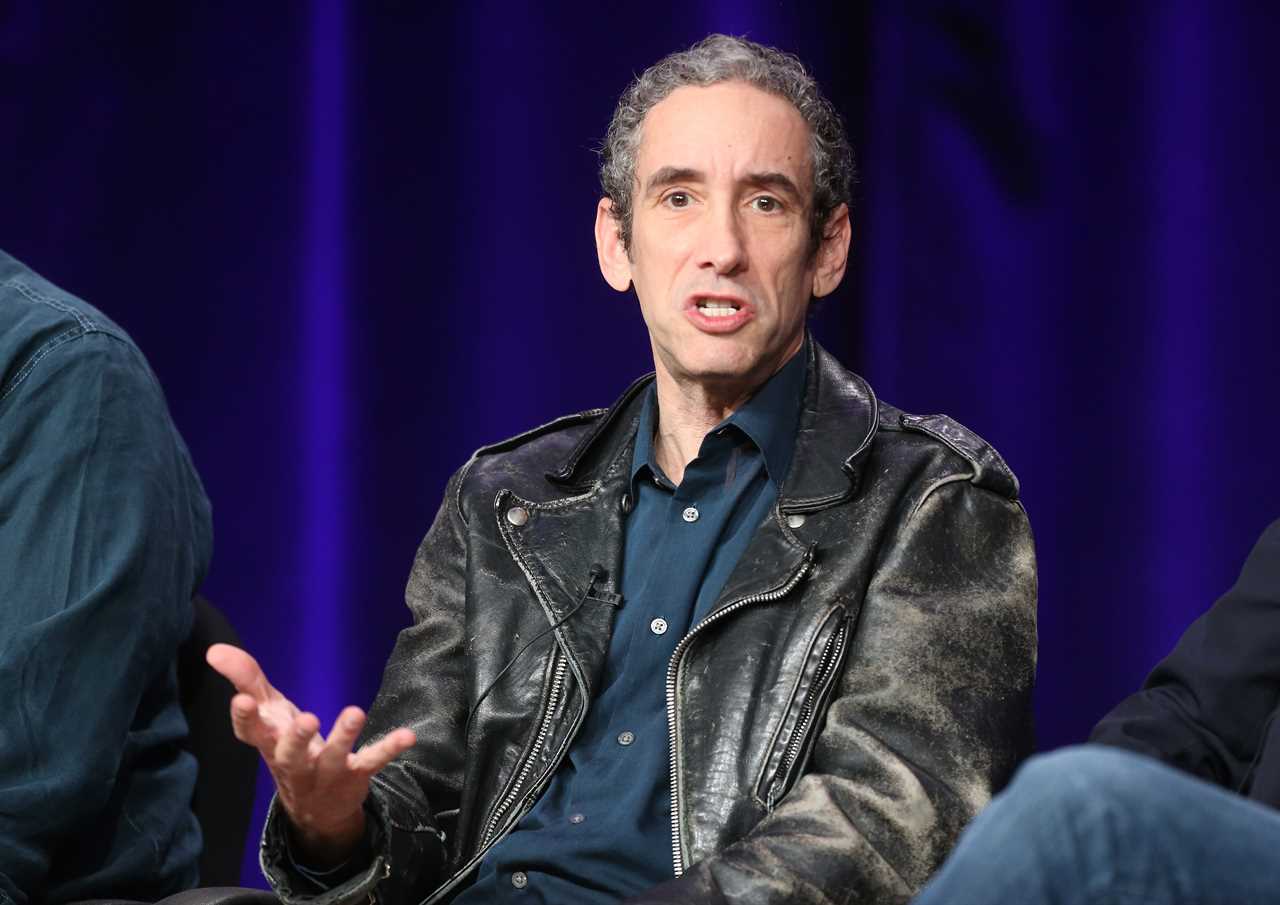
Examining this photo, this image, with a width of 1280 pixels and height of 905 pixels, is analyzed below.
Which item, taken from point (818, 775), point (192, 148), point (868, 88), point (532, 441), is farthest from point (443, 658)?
point (192, 148)

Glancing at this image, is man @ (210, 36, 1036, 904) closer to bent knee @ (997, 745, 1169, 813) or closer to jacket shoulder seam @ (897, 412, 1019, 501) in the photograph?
jacket shoulder seam @ (897, 412, 1019, 501)

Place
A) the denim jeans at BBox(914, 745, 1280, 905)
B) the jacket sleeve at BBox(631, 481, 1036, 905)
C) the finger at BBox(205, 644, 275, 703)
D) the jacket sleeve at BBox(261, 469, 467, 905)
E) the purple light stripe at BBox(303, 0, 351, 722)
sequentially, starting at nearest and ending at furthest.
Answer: the denim jeans at BBox(914, 745, 1280, 905)
the finger at BBox(205, 644, 275, 703)
the jacket sleeve at BBox(631, 481, 1036, 905)
the jacket sleeve at BBox(261, 469, 467, 905)
the purple light stripe at BBox(303, 0, 351, 722)

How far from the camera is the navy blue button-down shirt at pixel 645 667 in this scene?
201 cm

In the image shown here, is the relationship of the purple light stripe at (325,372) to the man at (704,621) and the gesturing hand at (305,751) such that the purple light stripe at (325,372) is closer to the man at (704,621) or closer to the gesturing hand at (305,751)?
the man at (704,621)

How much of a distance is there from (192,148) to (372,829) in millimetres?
1770

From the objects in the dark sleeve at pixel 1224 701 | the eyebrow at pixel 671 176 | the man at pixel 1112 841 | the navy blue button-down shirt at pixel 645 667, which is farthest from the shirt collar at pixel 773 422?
the man at pixel 1112 841

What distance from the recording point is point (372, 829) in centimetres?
200

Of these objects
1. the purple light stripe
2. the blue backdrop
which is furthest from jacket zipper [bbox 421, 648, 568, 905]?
the purple light stripe

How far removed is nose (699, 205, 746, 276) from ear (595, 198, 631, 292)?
0.22m

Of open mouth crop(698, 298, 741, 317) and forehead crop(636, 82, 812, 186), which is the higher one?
forehead crop(636, 82, 812, 186)

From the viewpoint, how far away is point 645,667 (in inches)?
82.9

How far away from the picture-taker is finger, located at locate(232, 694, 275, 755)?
A: 1.73 m

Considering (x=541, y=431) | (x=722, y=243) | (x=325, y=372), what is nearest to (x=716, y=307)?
(x=722, y=243)

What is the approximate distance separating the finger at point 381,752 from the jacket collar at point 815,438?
546 millimetres
